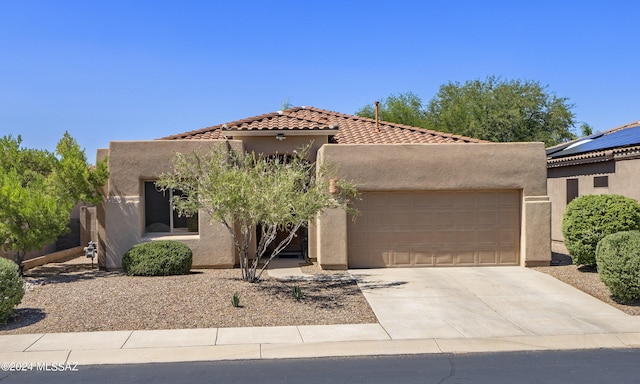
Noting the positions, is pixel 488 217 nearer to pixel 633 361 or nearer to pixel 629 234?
pixel 629 234

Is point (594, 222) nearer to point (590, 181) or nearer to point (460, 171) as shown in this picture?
point (460, 171)

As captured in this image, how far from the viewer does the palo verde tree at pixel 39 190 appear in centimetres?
1349

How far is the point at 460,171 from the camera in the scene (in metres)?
15.9

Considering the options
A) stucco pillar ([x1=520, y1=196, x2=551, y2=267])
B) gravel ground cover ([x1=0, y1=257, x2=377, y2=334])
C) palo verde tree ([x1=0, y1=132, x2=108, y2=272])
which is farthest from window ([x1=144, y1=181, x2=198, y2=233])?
stucco pillar ([x1=520, y1=196, x2=551, y2=267])

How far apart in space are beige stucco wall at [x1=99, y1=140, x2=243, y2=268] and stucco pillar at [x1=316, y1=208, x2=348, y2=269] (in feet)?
7.98

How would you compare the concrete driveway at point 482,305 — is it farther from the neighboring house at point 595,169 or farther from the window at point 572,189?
the window at point 572,189

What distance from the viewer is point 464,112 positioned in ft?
132

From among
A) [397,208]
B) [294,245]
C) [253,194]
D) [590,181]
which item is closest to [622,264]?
[397,208]

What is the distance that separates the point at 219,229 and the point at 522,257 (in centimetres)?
816

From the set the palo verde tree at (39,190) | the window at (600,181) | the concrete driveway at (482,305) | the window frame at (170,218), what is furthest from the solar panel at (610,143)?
the palo verde tree at (39,190)

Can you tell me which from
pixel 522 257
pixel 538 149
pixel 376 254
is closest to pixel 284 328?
pixel 376 254

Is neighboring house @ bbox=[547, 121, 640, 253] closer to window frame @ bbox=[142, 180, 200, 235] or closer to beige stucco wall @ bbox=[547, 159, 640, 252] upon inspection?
beige stucco wall @ bbox=[547, 159, 640, 252]

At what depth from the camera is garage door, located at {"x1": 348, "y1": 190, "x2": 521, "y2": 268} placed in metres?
16.0

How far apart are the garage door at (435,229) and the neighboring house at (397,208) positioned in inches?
1.1
